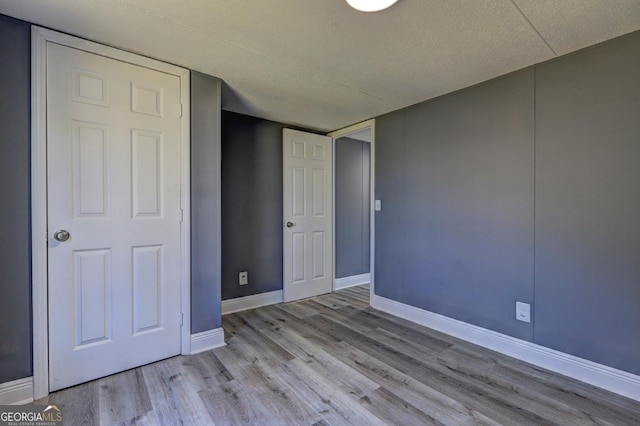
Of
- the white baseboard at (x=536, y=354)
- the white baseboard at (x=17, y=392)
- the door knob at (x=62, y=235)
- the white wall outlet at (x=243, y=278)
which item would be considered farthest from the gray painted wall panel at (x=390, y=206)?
the white baseboard at (x=17, y=392)

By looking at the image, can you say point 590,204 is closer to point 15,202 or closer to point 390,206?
point 390,206

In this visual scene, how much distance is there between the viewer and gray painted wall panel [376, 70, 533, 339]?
2180mm

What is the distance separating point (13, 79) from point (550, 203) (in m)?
3.42

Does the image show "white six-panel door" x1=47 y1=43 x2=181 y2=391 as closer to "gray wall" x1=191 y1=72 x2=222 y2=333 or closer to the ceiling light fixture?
"gray wall" x1=191 y1=72 x2=222 y2=333

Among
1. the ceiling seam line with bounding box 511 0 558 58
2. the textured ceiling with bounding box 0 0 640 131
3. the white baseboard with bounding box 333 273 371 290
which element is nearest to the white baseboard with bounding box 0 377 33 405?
the textured ceiling with bounding box 0 0 640 131

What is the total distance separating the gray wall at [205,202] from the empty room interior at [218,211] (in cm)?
2

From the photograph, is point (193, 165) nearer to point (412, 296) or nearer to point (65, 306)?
point (65, 306)

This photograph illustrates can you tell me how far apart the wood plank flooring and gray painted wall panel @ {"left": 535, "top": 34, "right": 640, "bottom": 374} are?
35 cm

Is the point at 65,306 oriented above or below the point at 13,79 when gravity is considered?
below

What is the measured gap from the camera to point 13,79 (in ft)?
5.38

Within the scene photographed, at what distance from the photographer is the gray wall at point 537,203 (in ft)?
5.76

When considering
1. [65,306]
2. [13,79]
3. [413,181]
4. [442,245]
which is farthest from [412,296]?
[13,79]

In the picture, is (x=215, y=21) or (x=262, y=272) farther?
(x=262, y=272)

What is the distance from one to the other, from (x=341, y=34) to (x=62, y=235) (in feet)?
6.79
